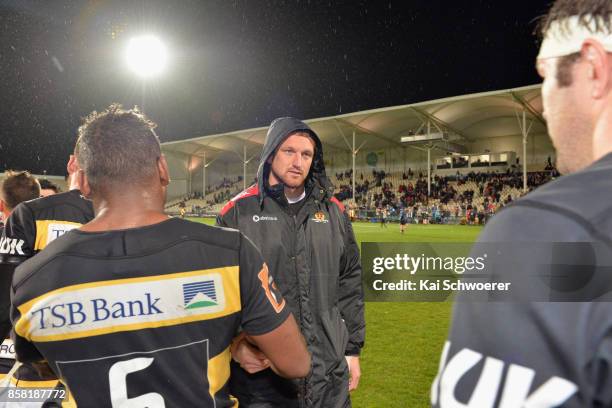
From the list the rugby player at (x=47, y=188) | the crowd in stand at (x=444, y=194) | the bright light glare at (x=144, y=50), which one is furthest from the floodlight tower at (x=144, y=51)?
the crowd in stand at (x=444, y=194)

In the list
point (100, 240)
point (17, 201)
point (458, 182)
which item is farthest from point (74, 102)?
point (100, 240)

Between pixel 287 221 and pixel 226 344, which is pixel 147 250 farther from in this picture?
pixel 287 221

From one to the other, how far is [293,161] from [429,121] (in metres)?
35.8

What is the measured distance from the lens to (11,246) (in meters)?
2.92

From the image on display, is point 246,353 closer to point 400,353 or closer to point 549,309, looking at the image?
point 549,309

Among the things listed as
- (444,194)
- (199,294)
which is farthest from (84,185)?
(444,194)

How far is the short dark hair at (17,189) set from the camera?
3.92m

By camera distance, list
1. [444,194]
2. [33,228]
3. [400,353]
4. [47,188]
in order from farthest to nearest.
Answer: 1. [444,194]
2. [47,188]
3. [400,353]
4. [33,228]

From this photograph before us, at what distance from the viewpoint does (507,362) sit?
0.69 m

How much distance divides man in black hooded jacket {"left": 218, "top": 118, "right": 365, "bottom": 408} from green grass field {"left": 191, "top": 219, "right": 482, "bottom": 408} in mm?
1631

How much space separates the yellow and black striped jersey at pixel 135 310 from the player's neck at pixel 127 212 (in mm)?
42

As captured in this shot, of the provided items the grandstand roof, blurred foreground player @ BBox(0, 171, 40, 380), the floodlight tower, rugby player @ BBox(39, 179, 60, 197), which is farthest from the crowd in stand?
blurred foreground player @ BBox(0, 171, 40, 380)

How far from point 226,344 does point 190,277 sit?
0.30 meters

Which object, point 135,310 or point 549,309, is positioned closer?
point 549,309
